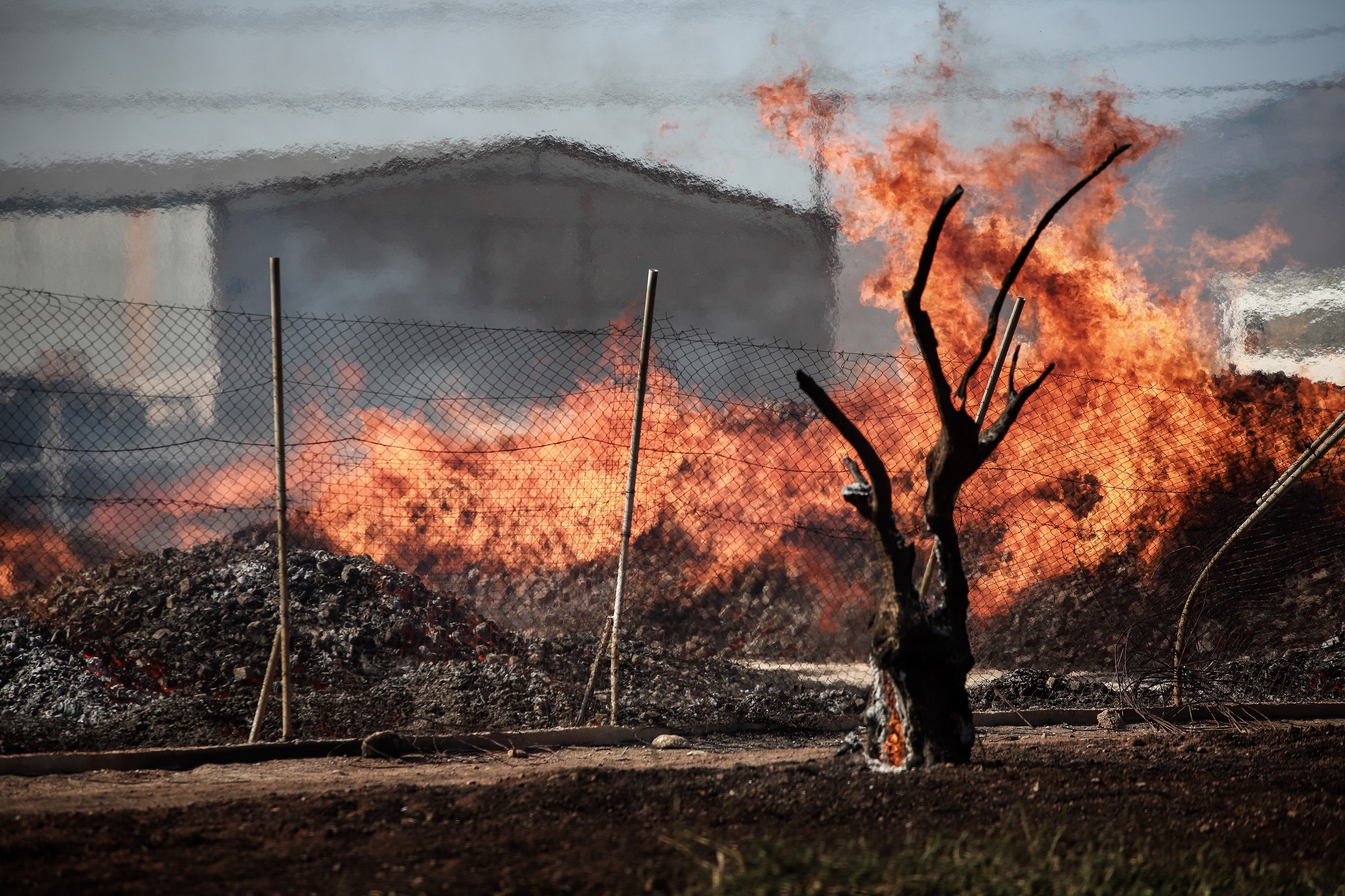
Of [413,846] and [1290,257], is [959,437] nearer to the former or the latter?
[413,846]

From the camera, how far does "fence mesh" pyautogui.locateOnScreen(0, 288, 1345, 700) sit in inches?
388

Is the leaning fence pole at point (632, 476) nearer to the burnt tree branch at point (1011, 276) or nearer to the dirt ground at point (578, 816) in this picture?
the dirt ground at point (578, 816)

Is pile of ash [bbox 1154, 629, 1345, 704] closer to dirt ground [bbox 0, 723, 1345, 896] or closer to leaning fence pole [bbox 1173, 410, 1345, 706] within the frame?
leaning fence pole [bbox 1173, 410, 1345, 706]

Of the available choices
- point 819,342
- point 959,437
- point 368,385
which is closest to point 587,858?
point 959,437

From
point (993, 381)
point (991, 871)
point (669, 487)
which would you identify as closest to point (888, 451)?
point (669, 487)

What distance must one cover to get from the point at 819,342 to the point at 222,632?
10.4 meters

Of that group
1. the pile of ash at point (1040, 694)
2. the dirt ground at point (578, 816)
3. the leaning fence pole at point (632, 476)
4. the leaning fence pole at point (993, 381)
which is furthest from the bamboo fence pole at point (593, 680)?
the pile of ash at point (1040, 694)

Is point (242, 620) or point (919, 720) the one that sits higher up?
point (242, 620)

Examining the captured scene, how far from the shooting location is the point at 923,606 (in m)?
4.45

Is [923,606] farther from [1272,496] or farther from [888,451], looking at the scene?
[888,451]

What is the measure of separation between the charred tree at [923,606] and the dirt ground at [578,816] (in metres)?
0.22

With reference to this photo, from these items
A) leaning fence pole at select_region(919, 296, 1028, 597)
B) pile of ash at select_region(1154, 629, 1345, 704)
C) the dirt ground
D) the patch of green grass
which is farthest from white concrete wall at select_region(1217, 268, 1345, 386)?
the patch of green grass

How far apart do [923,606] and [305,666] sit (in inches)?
184

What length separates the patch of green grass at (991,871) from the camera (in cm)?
241
